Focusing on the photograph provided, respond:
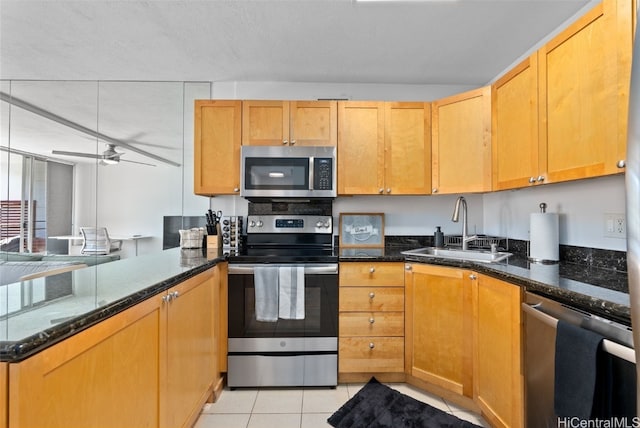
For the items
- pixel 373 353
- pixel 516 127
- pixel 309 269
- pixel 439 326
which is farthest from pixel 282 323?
pixel 516 127

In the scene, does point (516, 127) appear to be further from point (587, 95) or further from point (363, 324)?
point (363, 324)

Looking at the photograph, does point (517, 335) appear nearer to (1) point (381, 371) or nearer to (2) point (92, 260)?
(1) point (381, 371)

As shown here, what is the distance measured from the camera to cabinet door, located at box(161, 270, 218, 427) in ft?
4.19

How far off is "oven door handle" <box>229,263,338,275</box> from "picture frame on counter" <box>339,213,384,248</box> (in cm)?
63

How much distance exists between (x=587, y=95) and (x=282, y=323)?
209cm

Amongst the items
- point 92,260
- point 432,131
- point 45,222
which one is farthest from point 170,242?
point 432,131

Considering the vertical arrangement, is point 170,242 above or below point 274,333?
above

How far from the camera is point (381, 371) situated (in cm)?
198

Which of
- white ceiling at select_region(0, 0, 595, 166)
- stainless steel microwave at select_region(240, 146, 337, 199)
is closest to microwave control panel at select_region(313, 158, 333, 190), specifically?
stainless steel microwave at select_region(240, 146, 337, 199)

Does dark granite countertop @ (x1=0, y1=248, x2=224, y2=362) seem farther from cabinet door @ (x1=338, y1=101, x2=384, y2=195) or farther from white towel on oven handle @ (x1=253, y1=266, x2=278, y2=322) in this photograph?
cabinet door @ (x1=338, y1=101, x2=384, y2=195)

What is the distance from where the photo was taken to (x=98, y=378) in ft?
2.87

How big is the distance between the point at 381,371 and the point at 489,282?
98cm

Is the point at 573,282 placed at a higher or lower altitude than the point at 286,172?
lower

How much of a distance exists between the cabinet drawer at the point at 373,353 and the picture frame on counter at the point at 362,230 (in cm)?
85
